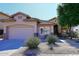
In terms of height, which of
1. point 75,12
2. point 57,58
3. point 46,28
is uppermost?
point 75,12

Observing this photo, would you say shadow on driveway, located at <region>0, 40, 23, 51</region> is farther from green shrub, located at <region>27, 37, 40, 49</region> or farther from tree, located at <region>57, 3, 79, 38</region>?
tree, located at <region>57, 3, 79, 38</region>

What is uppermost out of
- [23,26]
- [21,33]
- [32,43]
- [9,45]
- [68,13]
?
[68,13]

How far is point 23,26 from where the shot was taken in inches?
802

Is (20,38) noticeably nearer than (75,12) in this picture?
No

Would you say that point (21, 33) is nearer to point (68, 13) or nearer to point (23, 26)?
point (23, 26)

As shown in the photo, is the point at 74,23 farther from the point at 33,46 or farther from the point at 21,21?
the point at 33,46

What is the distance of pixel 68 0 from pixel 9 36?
42.3 feet

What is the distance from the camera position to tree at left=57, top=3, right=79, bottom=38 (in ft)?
56.9

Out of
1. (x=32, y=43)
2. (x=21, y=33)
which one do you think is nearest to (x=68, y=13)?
(x=21, y=33)

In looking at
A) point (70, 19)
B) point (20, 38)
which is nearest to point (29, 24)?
point (20, 38)

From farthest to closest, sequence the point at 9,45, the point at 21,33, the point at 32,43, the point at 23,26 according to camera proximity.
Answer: the point at 23,26 → the point at 21,33 → the point at 9,45 → the point at 32,43

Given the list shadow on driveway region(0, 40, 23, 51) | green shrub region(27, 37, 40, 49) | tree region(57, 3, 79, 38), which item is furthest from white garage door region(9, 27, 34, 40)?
green shrub region(27, 37, 40, 49)

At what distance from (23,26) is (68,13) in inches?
202

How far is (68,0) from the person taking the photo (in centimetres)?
892
